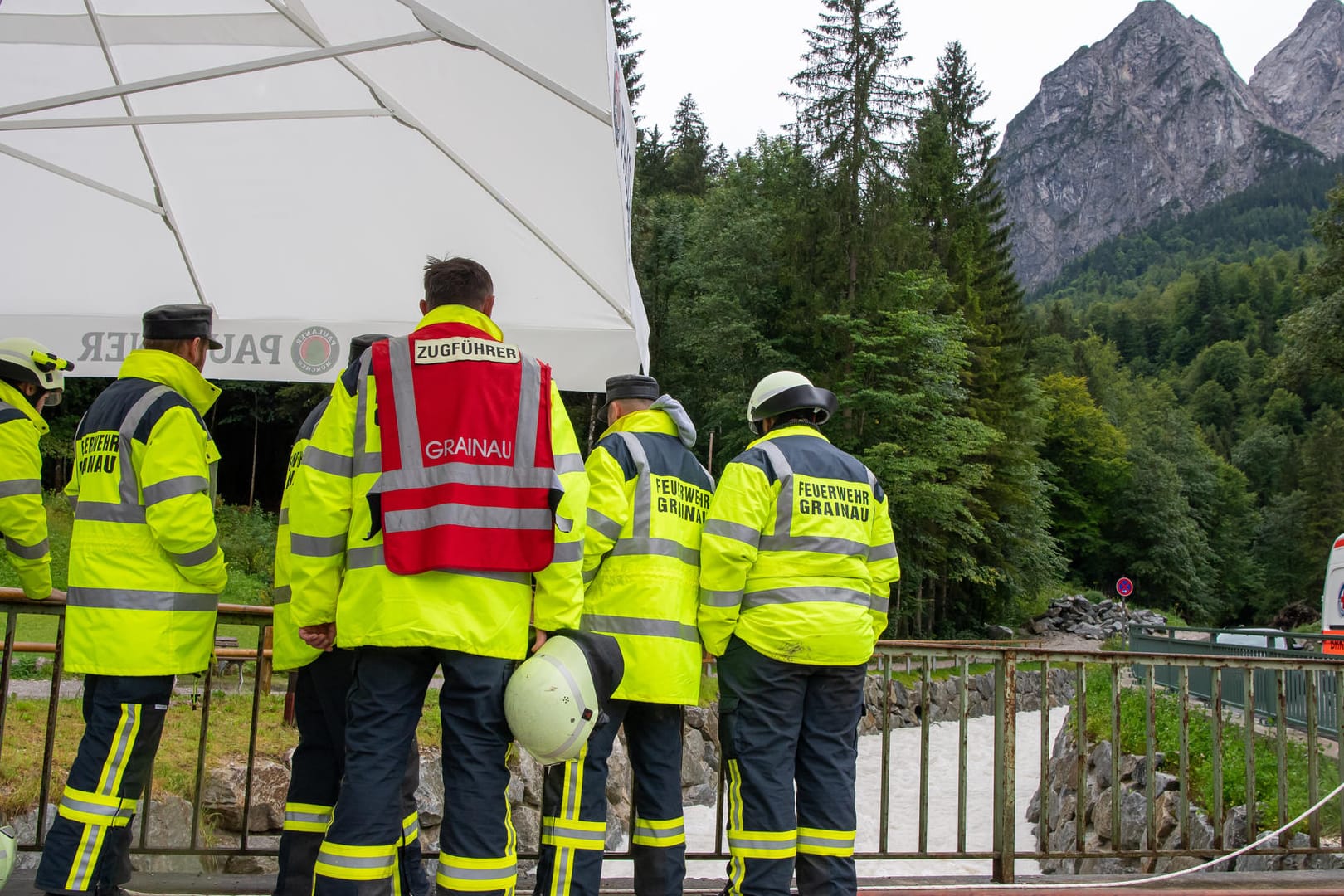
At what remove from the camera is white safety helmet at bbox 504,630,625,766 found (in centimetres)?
282

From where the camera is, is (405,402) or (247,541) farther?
(247,541)

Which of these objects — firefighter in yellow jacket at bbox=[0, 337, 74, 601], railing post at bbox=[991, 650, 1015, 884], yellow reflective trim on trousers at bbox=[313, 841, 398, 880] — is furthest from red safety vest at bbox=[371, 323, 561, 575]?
railing post at bbox=[991, 650, 1015, 884]

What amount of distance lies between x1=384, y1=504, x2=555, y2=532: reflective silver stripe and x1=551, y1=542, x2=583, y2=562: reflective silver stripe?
82mm

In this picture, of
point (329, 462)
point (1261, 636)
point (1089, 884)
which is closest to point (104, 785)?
point (329, 462)

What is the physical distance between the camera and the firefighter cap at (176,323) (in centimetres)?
382

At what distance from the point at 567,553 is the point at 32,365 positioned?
2.78 meters

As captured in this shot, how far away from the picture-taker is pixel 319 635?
304 cm

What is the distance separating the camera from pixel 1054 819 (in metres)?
12.9

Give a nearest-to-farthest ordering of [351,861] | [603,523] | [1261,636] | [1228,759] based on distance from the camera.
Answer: [351,861]
[603,523]
[1228,759]
[1261,636]

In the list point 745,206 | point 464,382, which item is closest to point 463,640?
point 464,382

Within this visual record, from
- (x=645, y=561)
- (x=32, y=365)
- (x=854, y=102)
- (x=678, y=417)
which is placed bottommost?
(x=645, y=561)

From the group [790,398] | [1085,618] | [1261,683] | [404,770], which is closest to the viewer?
[404,770]

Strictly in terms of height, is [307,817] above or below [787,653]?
below

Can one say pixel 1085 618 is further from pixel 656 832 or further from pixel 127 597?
→ pixel 127 597
